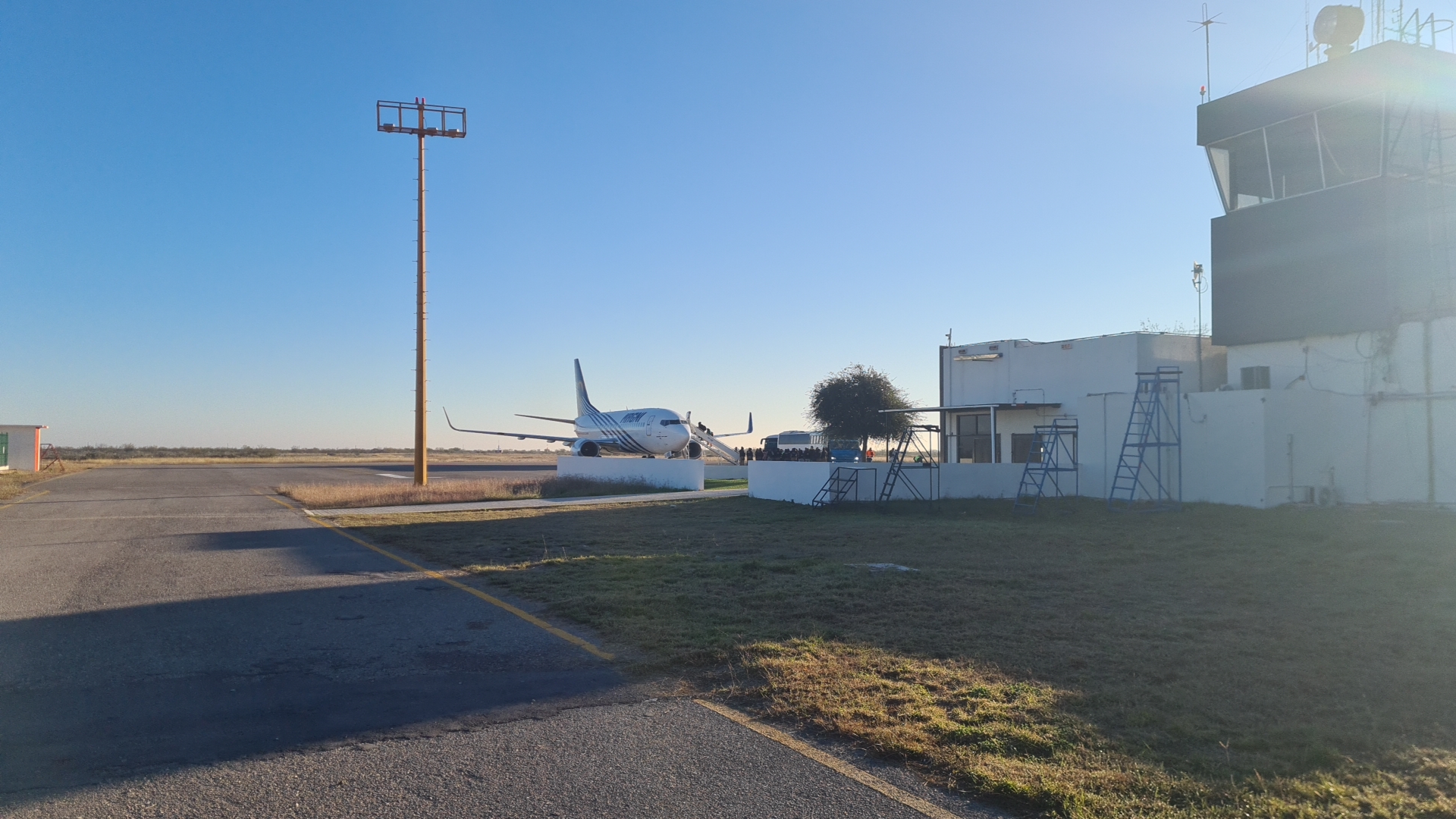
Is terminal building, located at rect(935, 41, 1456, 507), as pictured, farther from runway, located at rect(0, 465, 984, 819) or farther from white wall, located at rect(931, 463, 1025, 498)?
runway, located at rect(0, 465, 984, 819)

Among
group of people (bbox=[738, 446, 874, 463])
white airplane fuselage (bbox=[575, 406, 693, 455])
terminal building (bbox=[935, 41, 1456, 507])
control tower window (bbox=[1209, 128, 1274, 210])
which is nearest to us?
terminal building (bbox=[935, 41, 1456, 507])

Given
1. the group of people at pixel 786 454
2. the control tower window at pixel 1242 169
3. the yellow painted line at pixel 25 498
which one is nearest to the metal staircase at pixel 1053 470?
the control tower window at pixel 1242 169

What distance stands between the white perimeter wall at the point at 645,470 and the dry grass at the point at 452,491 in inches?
16.5

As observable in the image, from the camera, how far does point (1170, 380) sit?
68.0 ft

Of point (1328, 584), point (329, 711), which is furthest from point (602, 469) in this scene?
point (329, 711)

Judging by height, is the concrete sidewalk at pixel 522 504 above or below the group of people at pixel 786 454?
below

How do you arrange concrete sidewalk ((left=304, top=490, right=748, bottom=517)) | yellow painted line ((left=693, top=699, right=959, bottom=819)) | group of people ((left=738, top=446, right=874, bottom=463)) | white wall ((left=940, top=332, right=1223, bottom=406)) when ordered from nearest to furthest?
1. yellow painted line ((left=693, top=699, right=959, bottom=819))
2. concrete sidewalk ((left=304, top=490, right=748, bottom=517))
3. white wall ((left=940, top=332, right=1223, bottom=406))
4. group of people ((left=738, top=446, right=874, bottom=463))

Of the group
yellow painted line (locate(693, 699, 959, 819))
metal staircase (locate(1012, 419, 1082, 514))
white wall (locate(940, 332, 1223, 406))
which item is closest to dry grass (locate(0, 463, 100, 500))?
metal staircase (locate(1012, 419, 1082, 514))

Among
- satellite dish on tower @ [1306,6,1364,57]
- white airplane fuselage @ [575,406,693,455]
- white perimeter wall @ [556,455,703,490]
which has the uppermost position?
satellite dish on tower @ [1306,6,1364,57]

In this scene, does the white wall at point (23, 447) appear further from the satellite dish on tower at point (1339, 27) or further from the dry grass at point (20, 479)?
the satellite dish on tower at point (1339, 27)

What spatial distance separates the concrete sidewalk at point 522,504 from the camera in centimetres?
2295

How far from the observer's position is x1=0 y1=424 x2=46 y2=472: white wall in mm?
52406

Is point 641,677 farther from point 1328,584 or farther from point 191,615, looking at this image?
point 1328,584

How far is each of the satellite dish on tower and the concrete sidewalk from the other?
18717mm
